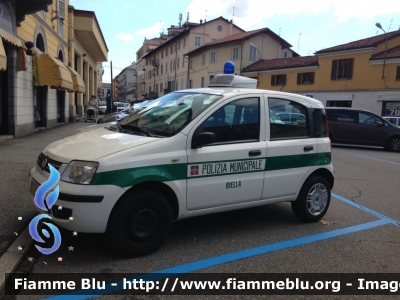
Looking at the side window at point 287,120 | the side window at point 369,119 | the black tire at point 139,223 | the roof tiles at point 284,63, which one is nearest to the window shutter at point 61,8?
the side window at point 369,119

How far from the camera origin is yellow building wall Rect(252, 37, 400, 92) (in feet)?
89.7

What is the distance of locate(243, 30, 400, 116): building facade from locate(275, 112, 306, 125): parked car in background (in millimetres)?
20658

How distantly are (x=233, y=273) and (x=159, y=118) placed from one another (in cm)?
200

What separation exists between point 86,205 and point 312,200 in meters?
3.21

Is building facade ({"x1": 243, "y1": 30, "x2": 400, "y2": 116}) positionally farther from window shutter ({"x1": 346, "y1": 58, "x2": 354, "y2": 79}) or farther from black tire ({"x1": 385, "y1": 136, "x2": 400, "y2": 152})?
black tire ({"x1": 385, "y1": 136, "x2": 400, "y2": 152})

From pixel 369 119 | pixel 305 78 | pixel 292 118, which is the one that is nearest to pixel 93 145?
pixel 292 118

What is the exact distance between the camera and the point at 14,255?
3.45 m

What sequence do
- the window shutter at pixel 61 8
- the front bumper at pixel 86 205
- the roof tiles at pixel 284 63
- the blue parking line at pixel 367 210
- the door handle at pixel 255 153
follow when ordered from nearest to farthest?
the front bumper at pixel 86 205 → the door handle at pixel 255 153 → the blue parking line at pixel 367 210 → the window shutter at pixel 61 8 → the roof tiles at pixel 284 63

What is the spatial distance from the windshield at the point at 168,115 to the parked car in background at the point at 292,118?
1.02 m

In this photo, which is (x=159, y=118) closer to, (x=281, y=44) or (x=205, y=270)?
(x=205, y=270)

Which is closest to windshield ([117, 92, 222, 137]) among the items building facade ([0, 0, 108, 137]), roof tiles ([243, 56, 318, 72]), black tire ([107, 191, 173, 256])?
black tire ([107, 191, 173, 256])

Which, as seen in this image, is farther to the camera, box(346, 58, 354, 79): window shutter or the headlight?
box(346, 58, 354, 79): window shutter

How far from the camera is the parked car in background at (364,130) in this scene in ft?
50.3

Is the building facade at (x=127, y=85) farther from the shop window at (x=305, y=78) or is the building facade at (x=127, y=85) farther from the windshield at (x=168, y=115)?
the windshield at (x=168, y=115)
